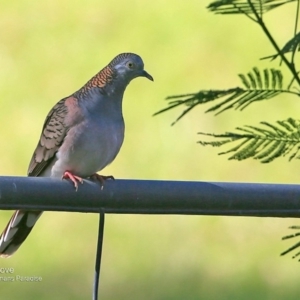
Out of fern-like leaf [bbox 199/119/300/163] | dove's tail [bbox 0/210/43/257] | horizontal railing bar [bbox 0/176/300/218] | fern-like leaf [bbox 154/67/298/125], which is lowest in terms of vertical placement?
horizontal railing bar [bbox 0/176/300/218]

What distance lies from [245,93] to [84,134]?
1.45 meters

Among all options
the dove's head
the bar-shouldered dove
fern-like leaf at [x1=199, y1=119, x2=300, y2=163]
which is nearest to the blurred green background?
the bar-shouldered dove

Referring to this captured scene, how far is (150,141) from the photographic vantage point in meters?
7.97

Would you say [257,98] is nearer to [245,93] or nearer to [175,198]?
[245,93]

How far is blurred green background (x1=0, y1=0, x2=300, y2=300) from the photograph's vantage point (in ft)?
20.7

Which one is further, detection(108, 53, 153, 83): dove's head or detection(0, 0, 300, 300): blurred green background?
detection(0, 0, 300, 300): blurred green background

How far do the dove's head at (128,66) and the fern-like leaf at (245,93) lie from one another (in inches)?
59.3

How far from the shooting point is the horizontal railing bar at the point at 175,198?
2.43 m

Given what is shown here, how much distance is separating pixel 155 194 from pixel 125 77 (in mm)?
1964

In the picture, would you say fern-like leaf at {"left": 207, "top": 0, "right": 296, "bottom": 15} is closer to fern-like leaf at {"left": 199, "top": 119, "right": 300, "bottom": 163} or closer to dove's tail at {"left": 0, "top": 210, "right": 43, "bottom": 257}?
fern-like leaf at {"left": 199, "top": 119, "right": 300, "bottom": 163}

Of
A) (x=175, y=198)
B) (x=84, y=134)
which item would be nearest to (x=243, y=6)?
(x=175, y=198)

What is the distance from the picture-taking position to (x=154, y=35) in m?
9.59

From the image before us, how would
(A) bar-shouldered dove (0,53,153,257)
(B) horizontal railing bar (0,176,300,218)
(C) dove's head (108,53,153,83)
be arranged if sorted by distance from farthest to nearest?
(C) dove's head (108,53,153,83) < (A) bar-shouldered dove (0,53,153,257) < (B) horizontal railing bar (0,176,300,218)

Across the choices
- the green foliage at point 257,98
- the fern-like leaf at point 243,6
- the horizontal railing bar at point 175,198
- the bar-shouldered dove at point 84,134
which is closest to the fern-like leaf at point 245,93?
the green foliage at point 257,98
